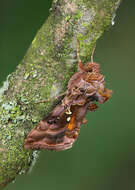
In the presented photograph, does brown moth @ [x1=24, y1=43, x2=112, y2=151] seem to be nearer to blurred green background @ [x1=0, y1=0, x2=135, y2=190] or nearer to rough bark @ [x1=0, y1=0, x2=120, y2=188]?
rough bark @ [x1=0, y1=0, x2=120, y2=188]

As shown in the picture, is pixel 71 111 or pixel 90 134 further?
pixel 90 134

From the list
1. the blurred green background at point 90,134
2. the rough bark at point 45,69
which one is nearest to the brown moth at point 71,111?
the rough bark at point 45,69

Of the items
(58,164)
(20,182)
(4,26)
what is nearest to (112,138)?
(58,164)

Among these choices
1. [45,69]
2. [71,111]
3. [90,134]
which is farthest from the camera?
[90,134]

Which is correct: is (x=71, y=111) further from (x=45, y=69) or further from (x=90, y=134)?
(x=90, y=134)

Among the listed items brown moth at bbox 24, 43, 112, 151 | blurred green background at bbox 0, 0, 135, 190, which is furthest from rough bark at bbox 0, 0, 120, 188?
blurred green background at bbox 0, 0, 135, 190

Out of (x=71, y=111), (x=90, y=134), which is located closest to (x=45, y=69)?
(x=71, y=111)

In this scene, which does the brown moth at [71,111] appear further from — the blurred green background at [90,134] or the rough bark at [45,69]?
the blurred green background at [90,134]
